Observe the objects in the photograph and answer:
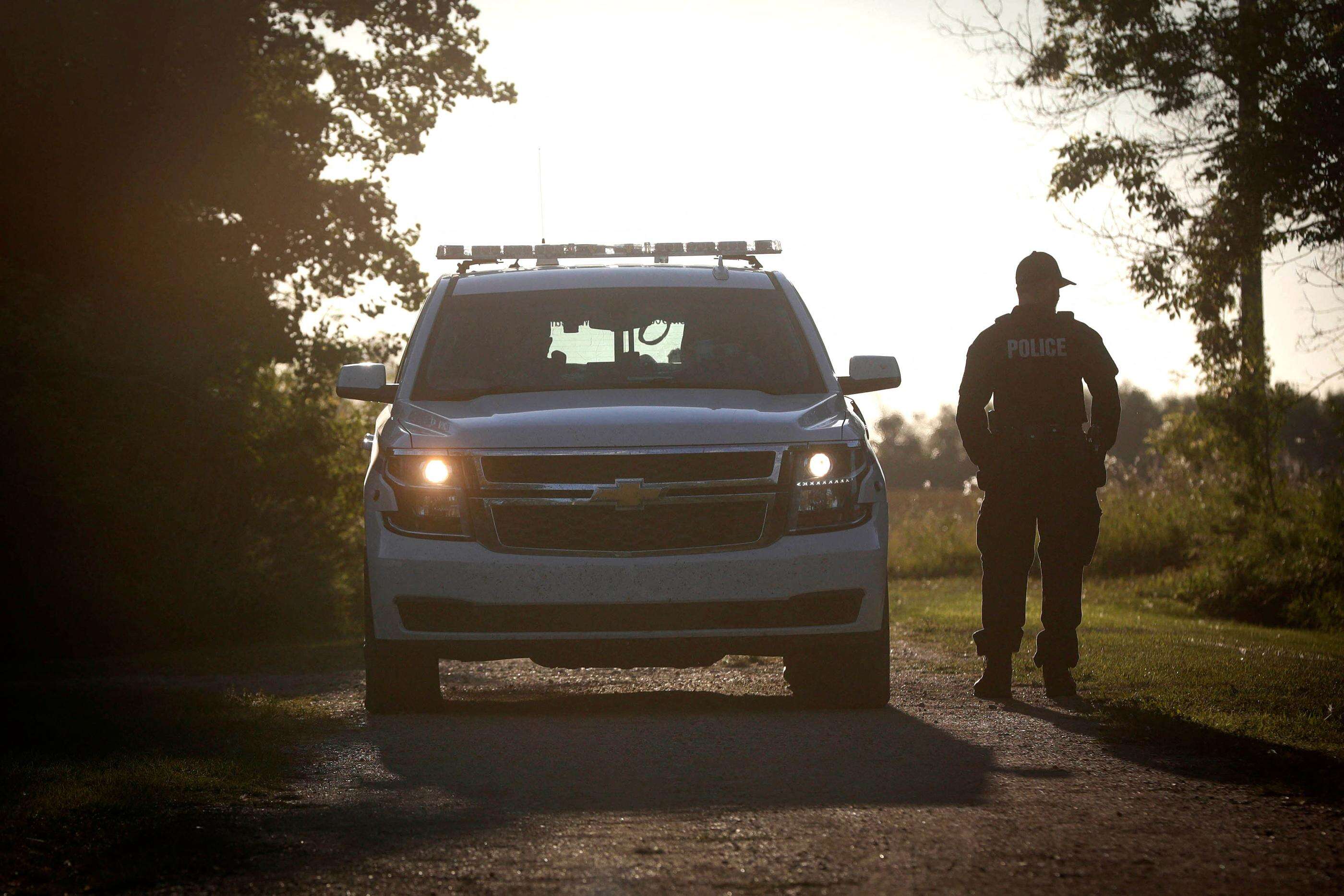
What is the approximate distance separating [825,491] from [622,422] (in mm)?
891

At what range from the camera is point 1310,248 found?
650 inches

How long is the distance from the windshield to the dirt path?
4.93 feet

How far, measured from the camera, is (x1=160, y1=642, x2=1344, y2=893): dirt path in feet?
15.3

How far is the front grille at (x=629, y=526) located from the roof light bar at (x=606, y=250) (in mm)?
2112

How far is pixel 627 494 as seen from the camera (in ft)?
24.8

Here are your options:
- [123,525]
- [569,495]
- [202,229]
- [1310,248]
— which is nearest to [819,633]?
[569,495]

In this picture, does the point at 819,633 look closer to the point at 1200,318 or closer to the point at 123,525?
the point at 123,525

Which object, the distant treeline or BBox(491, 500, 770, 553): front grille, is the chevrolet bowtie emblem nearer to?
BBox(491, 500, 770, 553): front grille

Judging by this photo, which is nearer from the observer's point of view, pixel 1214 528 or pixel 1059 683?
pixel 1059 683

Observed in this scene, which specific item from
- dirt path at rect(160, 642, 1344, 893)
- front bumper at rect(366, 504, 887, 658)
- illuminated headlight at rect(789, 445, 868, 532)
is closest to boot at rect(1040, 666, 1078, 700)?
dirt path at rect(160, 642, 1344, 893)

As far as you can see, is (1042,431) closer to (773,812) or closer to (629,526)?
(629,526)

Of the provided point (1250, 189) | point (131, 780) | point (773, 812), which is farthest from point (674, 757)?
point (1250, 189)

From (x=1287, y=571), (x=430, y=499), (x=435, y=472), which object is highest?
(x=435, y=472)

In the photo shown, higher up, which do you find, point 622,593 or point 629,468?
point 629,468
